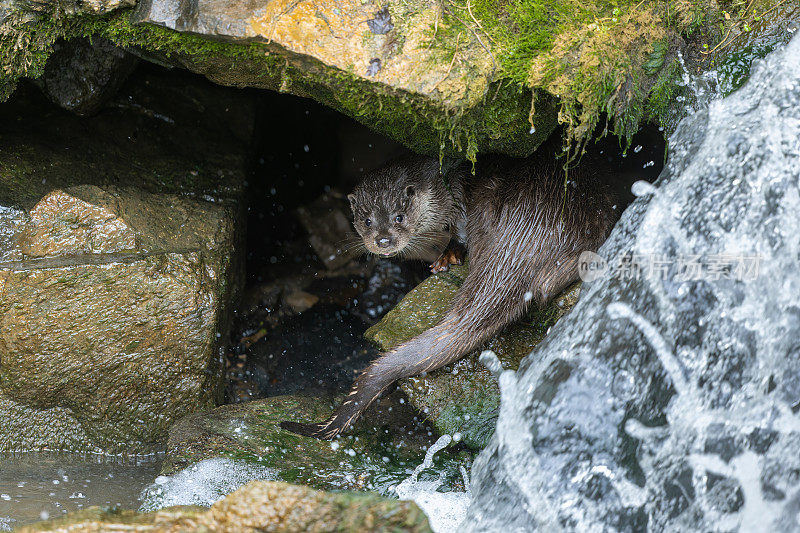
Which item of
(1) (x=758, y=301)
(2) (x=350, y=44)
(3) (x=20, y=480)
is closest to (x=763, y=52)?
(1) (x=758, y=301)

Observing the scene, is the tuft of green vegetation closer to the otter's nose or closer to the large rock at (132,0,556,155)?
the large rock at (132,0,556,155)

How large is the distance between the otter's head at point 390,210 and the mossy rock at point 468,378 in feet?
1.76

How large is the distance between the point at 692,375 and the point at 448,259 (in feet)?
5.29

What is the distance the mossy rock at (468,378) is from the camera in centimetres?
285

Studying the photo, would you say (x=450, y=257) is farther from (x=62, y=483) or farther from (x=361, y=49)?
(x=62, y=483)

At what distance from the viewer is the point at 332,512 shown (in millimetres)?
1651

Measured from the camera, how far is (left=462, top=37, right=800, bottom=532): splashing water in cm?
201

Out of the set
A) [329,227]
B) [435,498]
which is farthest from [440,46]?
[329,227]

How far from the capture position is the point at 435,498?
2486mm

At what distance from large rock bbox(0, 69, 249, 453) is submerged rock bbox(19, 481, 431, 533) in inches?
52.8

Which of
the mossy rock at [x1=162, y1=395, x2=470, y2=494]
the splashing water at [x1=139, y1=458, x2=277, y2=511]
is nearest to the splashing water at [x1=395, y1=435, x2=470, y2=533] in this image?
the mossy rock at [x1=162, y1=395, x2=470, y2=494]

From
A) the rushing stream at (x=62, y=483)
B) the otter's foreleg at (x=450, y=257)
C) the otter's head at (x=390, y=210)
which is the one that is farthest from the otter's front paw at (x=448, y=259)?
the rushing stream at (x=62, y=483)

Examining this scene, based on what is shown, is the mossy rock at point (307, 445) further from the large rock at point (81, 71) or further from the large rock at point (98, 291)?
the large rock at point (81, 71)

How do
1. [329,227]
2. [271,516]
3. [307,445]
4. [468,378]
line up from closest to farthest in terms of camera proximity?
[271,516] < [307,445] < [468,378] < [329,227]
